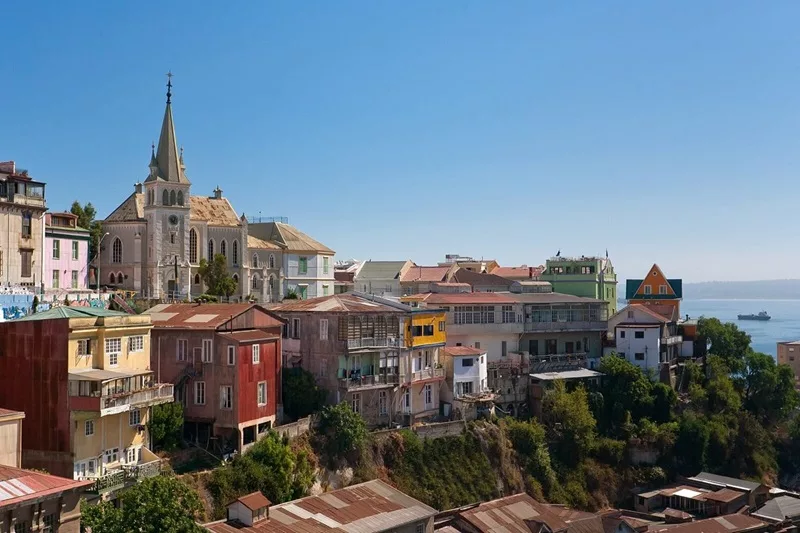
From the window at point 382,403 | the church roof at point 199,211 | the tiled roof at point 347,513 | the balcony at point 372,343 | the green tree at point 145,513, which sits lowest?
the tiled roof at point 347,513

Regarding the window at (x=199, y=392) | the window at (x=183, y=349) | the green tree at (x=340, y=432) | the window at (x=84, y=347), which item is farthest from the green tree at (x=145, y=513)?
the green tree at (x=340, y=432)

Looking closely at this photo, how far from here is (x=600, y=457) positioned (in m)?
55.6

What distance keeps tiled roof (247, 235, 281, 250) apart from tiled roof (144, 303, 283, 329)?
2517 cm

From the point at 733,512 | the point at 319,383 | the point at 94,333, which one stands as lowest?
the point at 733,512

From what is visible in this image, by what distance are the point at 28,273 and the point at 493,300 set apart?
2800 centimetres

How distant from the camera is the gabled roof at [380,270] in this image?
3282 inches

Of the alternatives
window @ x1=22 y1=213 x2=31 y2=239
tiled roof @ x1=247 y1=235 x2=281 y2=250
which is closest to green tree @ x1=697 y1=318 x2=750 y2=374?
tiled roof @ x1=247 y1=235 x2=281 y2=250

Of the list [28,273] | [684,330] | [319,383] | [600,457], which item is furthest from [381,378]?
[684,330]

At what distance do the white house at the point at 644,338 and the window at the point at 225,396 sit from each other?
108 ft

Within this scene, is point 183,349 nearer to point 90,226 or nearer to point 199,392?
point 199,392

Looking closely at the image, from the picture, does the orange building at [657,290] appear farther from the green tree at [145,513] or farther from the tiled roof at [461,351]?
the green tree at [145,513]

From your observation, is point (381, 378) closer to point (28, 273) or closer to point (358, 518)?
point (358, 518)

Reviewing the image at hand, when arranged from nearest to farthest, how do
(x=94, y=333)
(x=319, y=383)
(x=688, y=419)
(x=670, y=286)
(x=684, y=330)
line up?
(x=94, y=333) → (x=319, y=383) → (x=688, y=419) → (x=684, y=330) → (x=670, y=286)

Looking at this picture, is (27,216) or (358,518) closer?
(358,518)
